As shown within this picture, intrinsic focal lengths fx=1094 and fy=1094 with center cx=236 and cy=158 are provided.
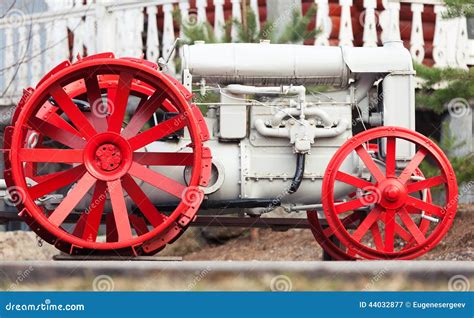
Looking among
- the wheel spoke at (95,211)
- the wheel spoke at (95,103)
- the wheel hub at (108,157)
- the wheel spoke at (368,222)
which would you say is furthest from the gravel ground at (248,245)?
the wheel hub at (108,157)

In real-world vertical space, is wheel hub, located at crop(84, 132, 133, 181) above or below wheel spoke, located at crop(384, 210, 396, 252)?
above

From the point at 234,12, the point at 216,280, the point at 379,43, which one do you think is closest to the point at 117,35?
the point at 234,12

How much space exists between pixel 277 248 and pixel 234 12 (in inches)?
113

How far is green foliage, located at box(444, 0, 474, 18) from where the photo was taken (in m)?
11.1

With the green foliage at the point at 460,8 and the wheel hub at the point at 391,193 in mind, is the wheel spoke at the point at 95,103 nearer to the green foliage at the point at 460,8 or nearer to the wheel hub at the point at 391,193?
the wheel hub at the point at 391,193

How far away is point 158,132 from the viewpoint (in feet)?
24.0

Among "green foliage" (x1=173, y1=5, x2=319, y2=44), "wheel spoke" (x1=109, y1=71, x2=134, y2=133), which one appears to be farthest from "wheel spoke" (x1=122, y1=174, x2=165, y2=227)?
"green foliage" (x1=173, y1=5, x2=319, y2=44)

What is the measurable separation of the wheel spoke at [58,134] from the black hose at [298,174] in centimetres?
150

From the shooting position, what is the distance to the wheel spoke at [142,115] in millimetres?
7398

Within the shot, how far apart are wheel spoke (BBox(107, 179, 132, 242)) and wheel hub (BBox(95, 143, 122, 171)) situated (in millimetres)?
108

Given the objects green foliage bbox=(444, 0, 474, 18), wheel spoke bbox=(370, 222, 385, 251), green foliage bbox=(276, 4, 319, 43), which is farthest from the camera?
green foliage bbox=(276, 4, 319, 43)

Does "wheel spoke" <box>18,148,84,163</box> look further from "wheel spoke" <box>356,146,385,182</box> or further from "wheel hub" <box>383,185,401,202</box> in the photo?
"wheel hub" <box>383,185,401,202</box>

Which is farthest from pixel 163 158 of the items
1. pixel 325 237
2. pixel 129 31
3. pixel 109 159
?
pixel 129 31

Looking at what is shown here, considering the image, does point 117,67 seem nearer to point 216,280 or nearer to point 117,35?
point 216,280
